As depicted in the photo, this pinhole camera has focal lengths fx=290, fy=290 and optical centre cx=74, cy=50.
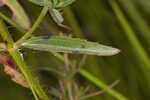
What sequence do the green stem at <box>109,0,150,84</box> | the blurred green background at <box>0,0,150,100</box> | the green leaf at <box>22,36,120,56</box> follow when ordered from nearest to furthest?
the green leaf at <box>22,36,120,56</box>
the green stem at <box>109,0,150,84</box>
the blurred green background at <box>0,0,150,100</box>

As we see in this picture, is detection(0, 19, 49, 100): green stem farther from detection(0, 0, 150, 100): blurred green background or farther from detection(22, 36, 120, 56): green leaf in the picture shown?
detection(0, 0, 150, 100): blurred green background

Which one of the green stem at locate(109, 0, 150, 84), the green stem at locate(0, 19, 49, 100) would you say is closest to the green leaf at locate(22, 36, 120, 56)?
the green stem at locate(0, 19, 49, 100)

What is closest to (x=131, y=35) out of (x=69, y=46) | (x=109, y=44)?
(x=109, y=44)

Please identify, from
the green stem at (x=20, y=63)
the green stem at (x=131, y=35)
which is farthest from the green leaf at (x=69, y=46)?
the green stem at (x=131, y=35)

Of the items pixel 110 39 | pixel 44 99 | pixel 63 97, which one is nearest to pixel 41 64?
pixel 110 39

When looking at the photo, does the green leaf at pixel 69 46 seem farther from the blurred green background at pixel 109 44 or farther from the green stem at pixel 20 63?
the blurred green background at pixel 109 44

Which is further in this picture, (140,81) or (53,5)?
(140,81)

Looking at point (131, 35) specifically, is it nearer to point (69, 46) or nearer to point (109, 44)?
point (109, 44)

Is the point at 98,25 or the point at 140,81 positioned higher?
the point at 98,25

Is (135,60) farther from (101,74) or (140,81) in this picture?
(101,74)
